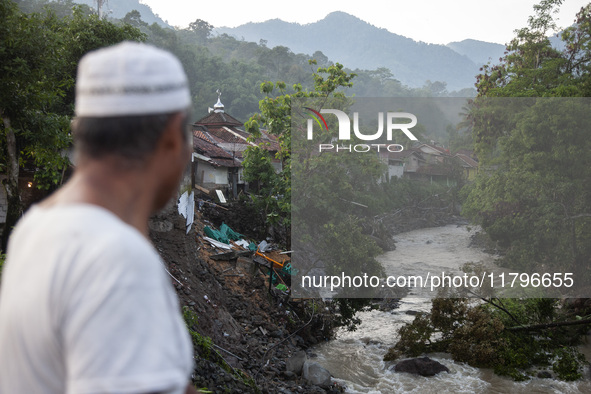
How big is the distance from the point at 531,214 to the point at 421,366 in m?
5.76

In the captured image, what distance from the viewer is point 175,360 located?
2.78 ft

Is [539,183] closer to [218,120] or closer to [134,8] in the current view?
[218,120]

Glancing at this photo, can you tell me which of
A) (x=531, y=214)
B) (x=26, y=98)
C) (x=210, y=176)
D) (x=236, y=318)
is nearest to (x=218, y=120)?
(x=210, y=176)

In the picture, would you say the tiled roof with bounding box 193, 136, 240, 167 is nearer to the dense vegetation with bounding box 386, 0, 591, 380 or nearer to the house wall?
the house wall

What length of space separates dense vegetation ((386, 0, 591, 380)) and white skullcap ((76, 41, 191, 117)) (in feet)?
37.9

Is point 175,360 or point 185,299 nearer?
point 175,360

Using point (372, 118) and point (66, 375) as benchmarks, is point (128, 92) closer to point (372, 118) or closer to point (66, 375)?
point (66, 375)

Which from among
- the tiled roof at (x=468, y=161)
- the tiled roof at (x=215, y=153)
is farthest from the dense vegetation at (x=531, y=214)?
the tiled roof at (x=215, y=153)

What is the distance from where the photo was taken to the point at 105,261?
0.81m

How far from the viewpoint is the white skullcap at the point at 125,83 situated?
2.98 ft

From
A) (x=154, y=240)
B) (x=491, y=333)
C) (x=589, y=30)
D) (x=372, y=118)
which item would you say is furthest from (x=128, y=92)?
(x=589, y=30)

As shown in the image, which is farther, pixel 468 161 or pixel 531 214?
pixel 468 161

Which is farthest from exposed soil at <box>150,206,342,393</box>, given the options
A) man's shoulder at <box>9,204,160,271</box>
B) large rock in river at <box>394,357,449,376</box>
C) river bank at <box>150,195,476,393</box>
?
man's shoulder at <box>9,204,160,271</box>

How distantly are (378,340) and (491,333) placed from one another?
3.05 m
